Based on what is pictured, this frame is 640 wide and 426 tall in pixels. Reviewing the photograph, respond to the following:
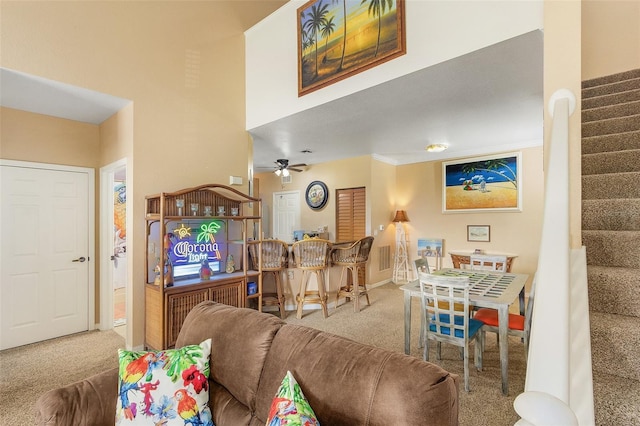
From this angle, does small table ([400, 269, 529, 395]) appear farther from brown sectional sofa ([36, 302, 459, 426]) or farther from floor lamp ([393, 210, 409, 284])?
floor lamp ([393, 210, 409, 284])

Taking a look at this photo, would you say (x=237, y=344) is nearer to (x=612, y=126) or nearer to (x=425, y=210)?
(x=612, y=126)

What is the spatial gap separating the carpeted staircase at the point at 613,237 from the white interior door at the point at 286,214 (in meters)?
5.55

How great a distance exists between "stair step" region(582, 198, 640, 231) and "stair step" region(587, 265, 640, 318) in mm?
441

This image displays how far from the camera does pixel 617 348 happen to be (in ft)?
3.87

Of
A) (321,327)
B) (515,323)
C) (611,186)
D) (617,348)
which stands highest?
(611,186)

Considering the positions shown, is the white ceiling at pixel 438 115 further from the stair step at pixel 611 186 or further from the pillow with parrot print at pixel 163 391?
the pillow with parrot print at pixel 163 391

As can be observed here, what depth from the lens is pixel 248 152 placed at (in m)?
4.24

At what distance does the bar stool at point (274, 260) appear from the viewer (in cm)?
403

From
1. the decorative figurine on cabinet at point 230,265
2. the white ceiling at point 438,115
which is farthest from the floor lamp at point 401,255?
the decorative figurine on cabinet at point 230,265

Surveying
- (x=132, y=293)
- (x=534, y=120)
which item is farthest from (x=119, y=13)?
(x=534, y=120)

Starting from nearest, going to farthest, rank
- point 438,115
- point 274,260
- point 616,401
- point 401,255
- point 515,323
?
point 616,401 < point 515,323 < point 438,115 < point 274,260 < point 401,255

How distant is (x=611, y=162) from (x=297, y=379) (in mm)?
2506

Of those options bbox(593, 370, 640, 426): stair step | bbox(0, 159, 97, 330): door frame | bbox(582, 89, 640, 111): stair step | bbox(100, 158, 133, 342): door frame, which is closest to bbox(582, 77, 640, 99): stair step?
bbox(582, 89, 640, 111): stair step

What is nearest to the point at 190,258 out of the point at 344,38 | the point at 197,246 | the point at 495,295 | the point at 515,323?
the point at 197,246
